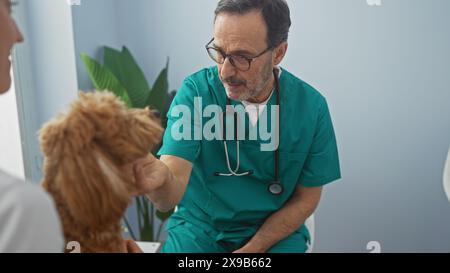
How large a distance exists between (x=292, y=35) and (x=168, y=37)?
0.31 metres

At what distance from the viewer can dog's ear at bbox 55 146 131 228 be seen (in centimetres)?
73

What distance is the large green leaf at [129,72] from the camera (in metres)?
1.07

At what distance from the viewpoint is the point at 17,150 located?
1090 millimetres

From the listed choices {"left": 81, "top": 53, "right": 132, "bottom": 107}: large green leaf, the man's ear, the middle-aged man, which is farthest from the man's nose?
{"left": 81, "top": 53, "right": 132, "bottom": 107}: large green leaf

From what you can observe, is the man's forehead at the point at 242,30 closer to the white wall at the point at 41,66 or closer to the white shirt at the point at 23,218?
the white wall at the point at 41,66

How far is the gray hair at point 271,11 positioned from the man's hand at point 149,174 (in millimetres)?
376

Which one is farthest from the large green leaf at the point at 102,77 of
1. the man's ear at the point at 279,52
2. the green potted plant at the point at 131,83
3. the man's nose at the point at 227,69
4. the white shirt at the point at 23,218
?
the white shirt at the point at 23,218

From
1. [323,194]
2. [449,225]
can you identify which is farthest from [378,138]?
[449,225]

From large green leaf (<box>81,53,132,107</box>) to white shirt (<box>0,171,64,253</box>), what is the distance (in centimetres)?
48

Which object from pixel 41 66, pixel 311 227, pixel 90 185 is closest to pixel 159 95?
pixel 41 66

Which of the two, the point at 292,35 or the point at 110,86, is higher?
the point at 292,35

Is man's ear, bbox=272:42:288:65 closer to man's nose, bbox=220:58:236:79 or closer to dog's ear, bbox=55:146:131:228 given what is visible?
man's nose, bbox=220:58:236:79
